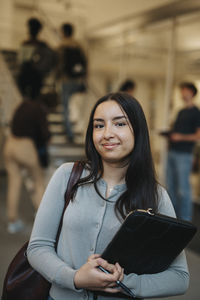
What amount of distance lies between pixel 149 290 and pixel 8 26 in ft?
29.6

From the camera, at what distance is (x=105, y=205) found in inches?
51.0

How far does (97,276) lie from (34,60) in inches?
200

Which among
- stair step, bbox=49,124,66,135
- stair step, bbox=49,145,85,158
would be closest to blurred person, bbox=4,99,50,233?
stair step, bbox=49,145,85,158

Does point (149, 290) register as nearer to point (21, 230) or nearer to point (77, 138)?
point (21, 230)

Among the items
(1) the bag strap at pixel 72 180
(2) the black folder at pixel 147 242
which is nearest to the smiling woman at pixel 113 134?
(1) the bag strap at pixel 72 180

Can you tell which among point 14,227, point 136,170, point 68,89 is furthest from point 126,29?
point 136,170

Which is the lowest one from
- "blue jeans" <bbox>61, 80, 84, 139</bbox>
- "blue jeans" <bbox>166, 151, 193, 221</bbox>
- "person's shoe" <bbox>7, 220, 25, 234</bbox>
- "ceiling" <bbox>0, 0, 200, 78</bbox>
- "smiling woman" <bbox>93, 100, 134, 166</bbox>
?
"person's shoe" <bbox>7, 220, 25, 234</bbox>

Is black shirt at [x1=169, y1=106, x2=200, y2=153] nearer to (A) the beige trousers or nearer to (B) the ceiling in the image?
(B) the ceiling

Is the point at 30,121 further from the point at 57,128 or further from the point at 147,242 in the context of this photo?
the point at 57,128

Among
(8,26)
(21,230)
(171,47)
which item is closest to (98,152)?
(21,230)

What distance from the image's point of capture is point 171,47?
247 inches

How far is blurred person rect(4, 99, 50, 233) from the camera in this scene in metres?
4.24

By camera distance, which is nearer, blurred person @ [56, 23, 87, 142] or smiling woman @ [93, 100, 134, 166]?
smiling woman @ [93, 100, 134, 166]

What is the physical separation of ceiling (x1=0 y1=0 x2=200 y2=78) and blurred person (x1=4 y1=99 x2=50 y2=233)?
2.90m
